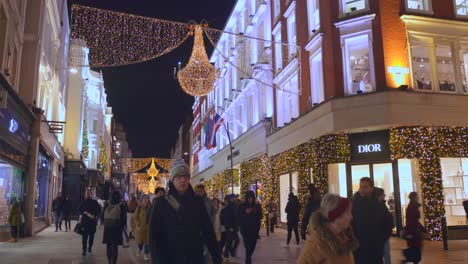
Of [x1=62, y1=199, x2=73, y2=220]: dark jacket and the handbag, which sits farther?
[x1=62, y1=199, x2=73, y2=220]: dark jacket

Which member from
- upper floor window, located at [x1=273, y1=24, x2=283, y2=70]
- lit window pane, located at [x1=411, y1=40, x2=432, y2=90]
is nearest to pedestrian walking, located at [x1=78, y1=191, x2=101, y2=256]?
lit window pane, located at [x1=411, y1=40, x2=432, y2=90]

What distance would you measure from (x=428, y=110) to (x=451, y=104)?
1155 millimetres

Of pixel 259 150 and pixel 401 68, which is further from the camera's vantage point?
pixel 259 150

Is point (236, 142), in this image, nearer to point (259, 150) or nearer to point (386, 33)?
point (259, 150)

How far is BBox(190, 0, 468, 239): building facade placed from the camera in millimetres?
18516

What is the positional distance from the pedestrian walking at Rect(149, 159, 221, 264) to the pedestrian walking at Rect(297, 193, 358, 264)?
3.59 feet

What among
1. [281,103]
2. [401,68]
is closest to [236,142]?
[281,103]

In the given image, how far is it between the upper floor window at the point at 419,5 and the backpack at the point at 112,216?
15.1 meters

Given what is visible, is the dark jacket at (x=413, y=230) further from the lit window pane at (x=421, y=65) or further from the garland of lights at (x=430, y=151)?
the lit window pane at (x=421, y=65)

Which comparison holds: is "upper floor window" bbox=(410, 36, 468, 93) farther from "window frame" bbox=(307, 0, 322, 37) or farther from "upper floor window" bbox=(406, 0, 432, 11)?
"window frame" bbox=(307, 0, 322, 37)

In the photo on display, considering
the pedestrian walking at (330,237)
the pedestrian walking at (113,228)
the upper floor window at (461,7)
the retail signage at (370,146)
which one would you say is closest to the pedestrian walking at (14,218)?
the pedestrian walking at (113,228)

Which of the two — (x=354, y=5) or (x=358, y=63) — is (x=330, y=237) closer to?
(x=358, y=63)

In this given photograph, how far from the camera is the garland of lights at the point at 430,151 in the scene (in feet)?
59.8

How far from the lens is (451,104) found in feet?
62.3
